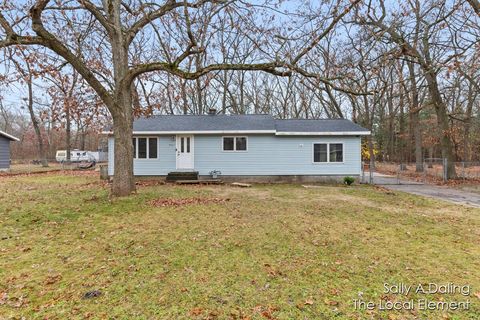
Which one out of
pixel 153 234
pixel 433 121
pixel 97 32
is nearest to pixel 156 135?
pixel 97 32

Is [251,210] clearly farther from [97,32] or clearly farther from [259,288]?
[97,32]

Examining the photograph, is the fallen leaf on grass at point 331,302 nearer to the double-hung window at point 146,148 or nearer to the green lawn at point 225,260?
the green lawn at point 225,260

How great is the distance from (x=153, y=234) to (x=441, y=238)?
5.62m

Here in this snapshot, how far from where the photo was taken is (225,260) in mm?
4094

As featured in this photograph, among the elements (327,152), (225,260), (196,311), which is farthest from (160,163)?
(196,311)

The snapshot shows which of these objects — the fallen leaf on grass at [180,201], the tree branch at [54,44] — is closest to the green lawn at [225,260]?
the fallen leaf on grass at [180,201]

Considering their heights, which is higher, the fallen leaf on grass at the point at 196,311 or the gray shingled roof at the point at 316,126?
the gray shingled roof at the point at 316,126

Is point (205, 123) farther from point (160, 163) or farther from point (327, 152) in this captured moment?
point (327, 152)

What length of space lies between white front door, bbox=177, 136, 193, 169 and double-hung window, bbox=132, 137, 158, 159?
1.25 metres

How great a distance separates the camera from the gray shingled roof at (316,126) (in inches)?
560

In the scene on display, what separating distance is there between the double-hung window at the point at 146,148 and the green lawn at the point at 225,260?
6.93 metres

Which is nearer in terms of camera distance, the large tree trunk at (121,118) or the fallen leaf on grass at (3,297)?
the fallen leaf on grass at (3,297)

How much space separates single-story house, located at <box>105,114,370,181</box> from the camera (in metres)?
14.2

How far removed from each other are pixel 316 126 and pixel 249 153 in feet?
13.1
